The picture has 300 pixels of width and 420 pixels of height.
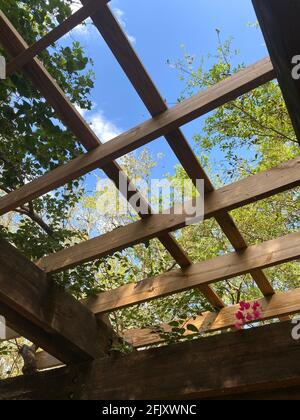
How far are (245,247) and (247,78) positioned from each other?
1.08 meters

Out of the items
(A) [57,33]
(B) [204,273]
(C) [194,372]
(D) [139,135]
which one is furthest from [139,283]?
(A) [57,33]

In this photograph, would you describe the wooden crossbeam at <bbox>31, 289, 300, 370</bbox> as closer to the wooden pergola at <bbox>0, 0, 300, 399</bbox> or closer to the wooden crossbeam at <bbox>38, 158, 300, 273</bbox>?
the wooden pergola at <bbox>0, 0, 300, 399</bbox>

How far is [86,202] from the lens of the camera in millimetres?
4598

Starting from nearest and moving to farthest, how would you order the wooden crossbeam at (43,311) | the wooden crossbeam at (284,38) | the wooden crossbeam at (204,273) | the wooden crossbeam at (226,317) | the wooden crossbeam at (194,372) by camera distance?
1. the wooden crossbeam at (284,38)
2. the wooden crossbeam at (194,372)
3. the wooden crossbeam at (43,311)
4. the wooden crossbeam at (204,273)
5. the wooden crossbeam at (226,317)

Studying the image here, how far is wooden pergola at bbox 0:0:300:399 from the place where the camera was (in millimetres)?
1419

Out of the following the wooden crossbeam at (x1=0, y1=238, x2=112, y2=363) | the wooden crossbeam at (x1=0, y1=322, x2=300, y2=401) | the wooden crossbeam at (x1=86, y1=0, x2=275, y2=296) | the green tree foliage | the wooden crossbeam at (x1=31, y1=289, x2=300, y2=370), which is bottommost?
the wooden crossbeam at (x1=0, y1=322, x2=300, y2=401)

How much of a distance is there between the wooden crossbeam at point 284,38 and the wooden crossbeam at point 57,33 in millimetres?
739

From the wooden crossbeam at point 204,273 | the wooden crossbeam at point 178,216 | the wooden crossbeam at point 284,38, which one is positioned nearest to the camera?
the wooden crossbeam at point 284,38

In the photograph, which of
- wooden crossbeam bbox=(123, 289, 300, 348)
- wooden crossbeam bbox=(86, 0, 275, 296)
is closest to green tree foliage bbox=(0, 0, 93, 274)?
wooden crossbeam bbox=(86, 0, 275, 296)

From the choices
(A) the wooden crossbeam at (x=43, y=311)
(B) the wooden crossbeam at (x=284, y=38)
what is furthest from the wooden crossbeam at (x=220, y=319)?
(B) the wooden crossbeam at (x=284, y=38)

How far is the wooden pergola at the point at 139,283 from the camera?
4.66 feet
